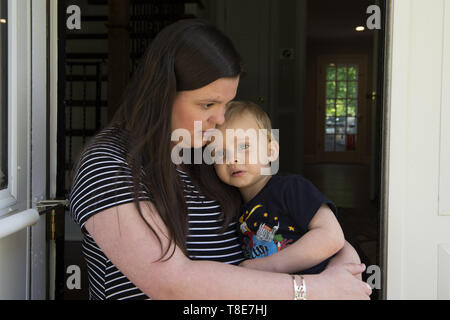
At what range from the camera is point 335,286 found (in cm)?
100

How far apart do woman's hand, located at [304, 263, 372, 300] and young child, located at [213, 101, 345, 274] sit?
137 millimetres

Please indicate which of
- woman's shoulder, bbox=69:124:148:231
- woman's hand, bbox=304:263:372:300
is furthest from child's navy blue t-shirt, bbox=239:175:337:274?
woman's shoulder, bbox=69:124:148:231

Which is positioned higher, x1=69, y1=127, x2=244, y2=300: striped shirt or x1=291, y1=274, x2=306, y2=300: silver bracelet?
x1=69, y1=127, x2=244, y2=300: striped shirt

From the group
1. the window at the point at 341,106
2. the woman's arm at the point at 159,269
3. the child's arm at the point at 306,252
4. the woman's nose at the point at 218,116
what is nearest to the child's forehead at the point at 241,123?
the woman's nose at the point at 218,116

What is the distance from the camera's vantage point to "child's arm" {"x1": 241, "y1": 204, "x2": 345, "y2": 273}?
3.90 feet

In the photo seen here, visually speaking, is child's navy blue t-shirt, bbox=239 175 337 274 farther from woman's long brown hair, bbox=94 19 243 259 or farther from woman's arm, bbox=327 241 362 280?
woman's long brown hair, bbox=94 19 243 259

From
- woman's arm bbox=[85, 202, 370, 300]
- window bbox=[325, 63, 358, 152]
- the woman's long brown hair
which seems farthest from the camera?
window bbox=[325, 63, 358, 152]

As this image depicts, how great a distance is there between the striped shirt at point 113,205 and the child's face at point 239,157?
0.12 meters

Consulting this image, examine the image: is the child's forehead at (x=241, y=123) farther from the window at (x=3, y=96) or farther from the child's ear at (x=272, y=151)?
the window at (x=3, y=96)

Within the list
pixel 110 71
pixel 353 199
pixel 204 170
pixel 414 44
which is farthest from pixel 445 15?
pixel 353 199

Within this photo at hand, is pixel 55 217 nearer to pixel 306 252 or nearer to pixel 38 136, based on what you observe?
pixel 38 136

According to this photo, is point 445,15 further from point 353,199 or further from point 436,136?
point 353,199

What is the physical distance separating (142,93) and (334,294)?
0.62 meters

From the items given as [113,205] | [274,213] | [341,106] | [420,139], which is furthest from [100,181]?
[341,106]
